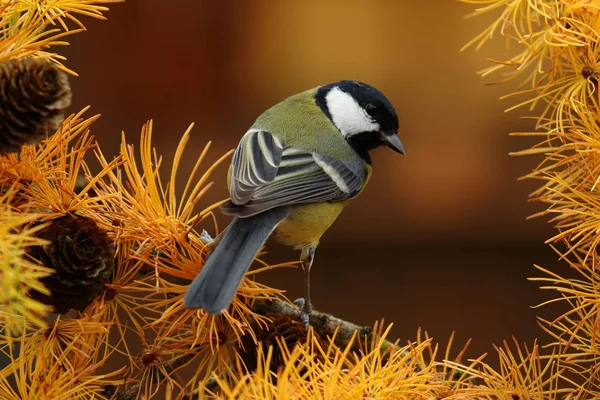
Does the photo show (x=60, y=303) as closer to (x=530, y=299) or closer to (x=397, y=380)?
(x=397, y=380)

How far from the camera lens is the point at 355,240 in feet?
7.78

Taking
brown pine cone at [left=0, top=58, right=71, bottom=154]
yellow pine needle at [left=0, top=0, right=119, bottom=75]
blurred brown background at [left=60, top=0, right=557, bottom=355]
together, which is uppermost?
yellow pine needle at [left=0, top=0, right=119, bottom=75]

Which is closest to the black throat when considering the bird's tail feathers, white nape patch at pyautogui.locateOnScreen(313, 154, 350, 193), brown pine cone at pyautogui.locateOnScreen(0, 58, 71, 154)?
white nape patch at pyautogui.locateOnScreen(313, 154, 350, 193)

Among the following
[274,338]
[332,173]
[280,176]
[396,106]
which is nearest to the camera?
[274,338]

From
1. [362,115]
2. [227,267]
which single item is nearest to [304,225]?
[362,115]

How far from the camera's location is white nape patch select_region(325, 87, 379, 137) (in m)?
1.52

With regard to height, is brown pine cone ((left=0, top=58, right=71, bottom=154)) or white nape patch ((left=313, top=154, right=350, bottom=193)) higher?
brown pine cone ((left=0, top=58, right=71, bottom=154))

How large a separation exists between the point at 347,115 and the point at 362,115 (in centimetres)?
3

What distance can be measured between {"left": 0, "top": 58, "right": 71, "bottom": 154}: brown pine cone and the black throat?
0.96m

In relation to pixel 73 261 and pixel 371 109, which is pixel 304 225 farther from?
pixel 73 261

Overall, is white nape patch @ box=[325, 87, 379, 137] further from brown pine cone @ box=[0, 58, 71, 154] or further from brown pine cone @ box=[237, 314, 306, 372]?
brown pine cone @ box=[0, 58, 71, 154]

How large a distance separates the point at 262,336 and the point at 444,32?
1575mm

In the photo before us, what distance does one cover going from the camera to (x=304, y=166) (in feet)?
4.52

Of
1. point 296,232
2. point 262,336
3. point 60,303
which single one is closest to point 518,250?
point 296,232
